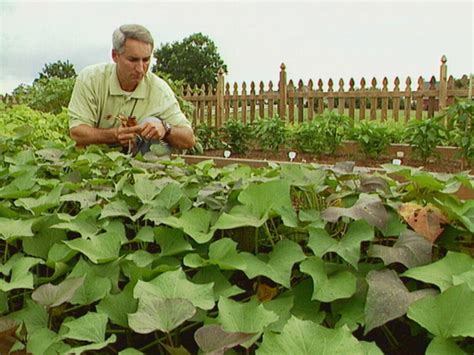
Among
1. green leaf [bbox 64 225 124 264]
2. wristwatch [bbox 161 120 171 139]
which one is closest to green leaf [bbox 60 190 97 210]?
green leaf [bbox 64 225 124 264]

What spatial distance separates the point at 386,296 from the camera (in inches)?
30.3

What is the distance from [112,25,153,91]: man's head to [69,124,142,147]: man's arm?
0.39m

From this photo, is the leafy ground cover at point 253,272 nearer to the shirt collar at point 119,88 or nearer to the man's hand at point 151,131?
the man's hand at point 151,131

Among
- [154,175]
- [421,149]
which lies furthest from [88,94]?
[421,149]

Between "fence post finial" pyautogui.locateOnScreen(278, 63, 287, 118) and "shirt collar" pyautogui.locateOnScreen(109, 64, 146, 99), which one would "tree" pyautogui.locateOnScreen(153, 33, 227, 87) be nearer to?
"fence post finial" pyautogui.locateOnScreen(278, 63, 287, 118)

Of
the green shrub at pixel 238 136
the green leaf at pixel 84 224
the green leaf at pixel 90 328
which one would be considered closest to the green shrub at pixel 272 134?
the green shrub at pixel 238 136

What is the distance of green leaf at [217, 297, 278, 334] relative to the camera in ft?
2.40

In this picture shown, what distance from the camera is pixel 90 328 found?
30.9 inches

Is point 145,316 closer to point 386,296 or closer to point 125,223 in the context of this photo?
point 386,296

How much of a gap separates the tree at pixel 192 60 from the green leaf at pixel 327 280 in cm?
3466

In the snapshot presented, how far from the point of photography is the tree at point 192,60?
116 feet

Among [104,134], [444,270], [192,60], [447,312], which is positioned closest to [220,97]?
[104,134]

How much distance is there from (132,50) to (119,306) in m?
2.94

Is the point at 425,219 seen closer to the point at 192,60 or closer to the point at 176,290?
the point at 176,290
